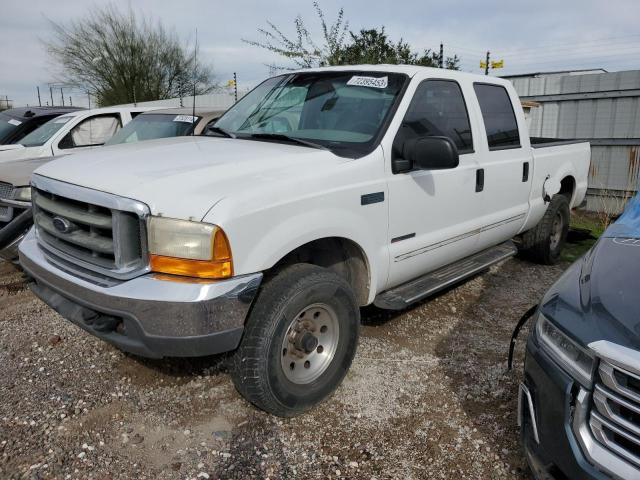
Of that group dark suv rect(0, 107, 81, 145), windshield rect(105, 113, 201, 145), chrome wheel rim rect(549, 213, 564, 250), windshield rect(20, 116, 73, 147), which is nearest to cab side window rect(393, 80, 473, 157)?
chrome wheel rim rect(549, 213, 564, 250)

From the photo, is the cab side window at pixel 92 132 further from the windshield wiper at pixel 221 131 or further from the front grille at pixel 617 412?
the front grille at pixel 617 412

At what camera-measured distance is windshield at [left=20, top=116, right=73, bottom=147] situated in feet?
24.6

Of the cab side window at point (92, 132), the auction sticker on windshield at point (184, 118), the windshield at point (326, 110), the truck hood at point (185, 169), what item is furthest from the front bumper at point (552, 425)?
the cab side window at point (92, 132)

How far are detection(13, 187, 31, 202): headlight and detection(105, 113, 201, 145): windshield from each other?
1.67 m

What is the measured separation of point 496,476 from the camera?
246cm

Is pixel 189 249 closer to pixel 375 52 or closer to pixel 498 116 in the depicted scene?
pixel 498 116

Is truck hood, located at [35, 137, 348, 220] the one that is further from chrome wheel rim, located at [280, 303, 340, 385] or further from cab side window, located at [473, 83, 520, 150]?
cab side window, located at [473, 83, 520, 150]

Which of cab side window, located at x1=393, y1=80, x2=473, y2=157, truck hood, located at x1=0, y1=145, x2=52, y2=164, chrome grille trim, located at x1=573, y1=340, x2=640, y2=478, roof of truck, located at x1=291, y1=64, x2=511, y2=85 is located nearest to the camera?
chrome grille trim, located at x1=573, y1=340, x2=640, y2=478

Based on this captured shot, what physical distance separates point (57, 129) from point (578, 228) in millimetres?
7576

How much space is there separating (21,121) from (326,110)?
7.31m

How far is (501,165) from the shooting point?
167 inches

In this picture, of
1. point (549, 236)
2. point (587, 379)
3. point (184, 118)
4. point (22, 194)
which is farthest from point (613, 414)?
point (184, 118)

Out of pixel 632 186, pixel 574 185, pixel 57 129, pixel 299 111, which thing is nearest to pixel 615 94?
pixel 632 186

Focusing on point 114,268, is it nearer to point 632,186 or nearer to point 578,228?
Answer: point 578,228
